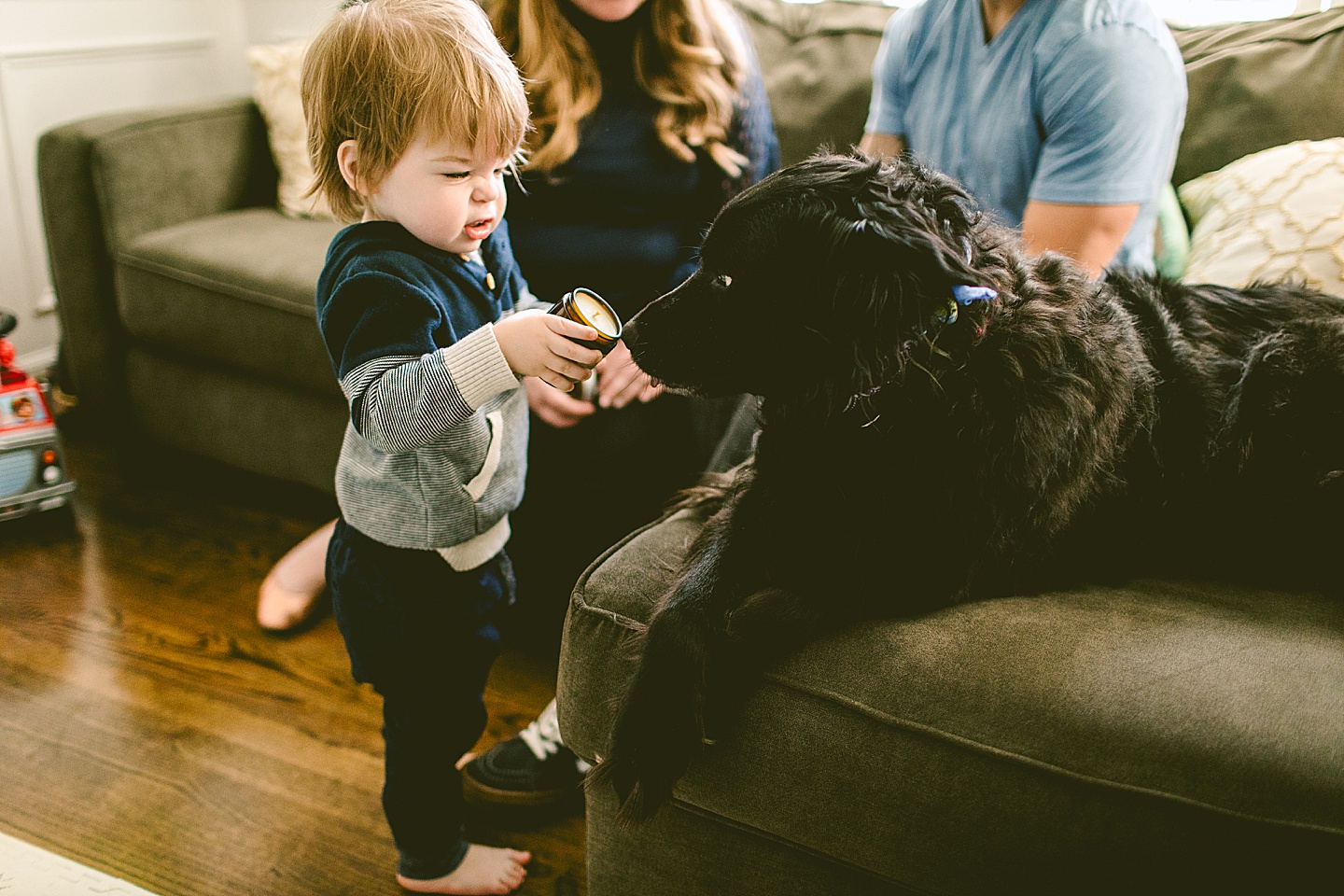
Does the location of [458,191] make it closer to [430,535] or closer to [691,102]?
[430,535]

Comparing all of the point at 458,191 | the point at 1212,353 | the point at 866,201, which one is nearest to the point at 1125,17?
the point at 1212,353

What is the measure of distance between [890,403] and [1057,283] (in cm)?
29

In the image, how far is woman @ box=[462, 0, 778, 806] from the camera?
1.57m

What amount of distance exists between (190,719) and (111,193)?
4.51 feet

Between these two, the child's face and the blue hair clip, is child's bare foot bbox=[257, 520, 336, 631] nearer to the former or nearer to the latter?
the child's face

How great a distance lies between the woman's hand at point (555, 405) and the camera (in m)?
1.46

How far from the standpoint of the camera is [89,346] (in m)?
2.35

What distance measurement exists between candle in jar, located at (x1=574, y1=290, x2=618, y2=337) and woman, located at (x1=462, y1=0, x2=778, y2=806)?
56 cm

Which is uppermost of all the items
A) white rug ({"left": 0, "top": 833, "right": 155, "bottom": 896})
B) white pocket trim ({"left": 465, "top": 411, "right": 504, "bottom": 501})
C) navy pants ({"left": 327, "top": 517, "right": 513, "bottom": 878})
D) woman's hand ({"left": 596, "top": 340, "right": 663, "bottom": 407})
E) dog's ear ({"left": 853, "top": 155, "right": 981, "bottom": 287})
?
dog's ear ({"left": 853, "top": 155, "right": 981, "bottom": 287})

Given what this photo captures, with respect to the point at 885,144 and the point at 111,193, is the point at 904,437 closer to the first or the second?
the point at 885,144

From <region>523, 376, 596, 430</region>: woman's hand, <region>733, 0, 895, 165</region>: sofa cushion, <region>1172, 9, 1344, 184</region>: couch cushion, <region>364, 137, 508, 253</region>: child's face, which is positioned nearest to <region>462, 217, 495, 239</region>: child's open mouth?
<region>364, 137, 508, 253</region>: child's face

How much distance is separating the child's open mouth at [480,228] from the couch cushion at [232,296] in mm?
1016

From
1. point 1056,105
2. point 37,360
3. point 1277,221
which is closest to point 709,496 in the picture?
point 1056,105

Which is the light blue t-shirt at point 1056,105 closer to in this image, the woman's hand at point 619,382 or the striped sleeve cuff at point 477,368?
the woman's hand at point 619,382
